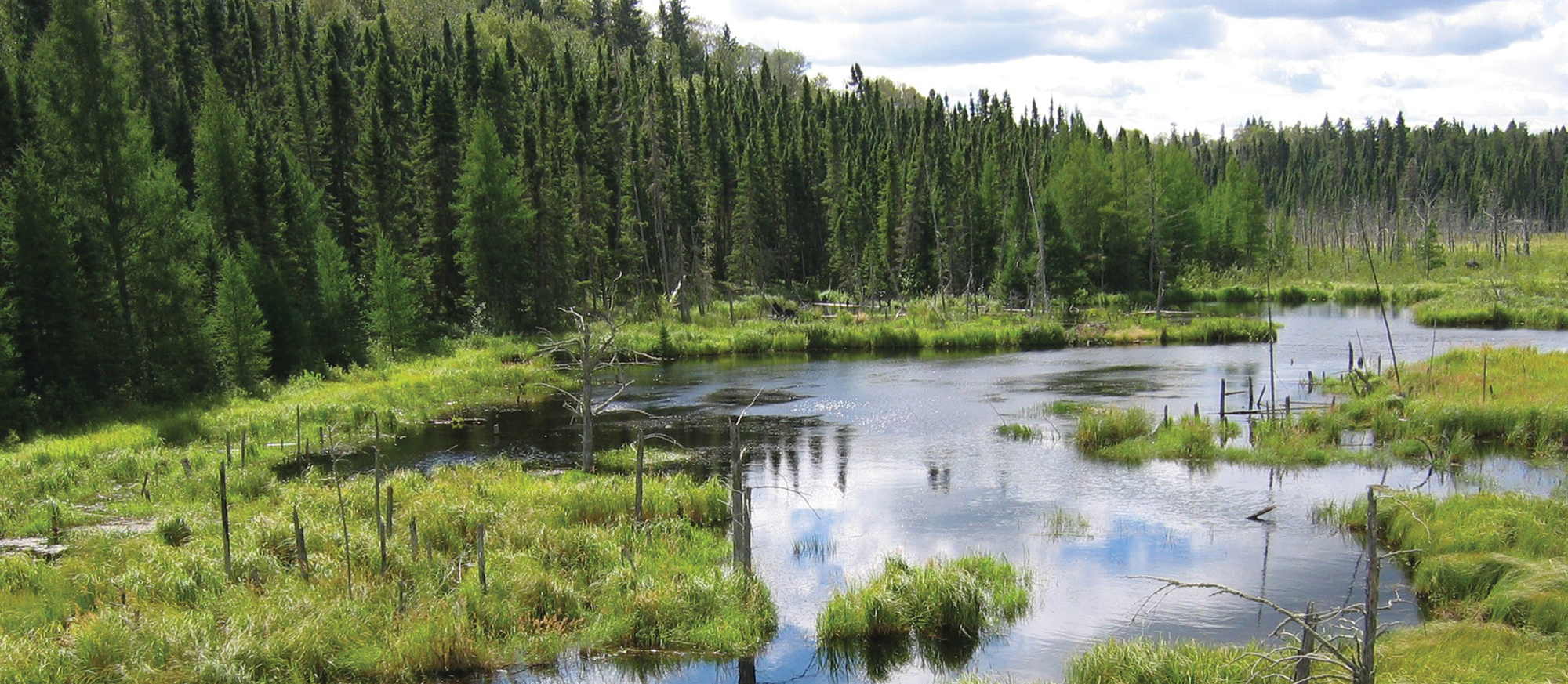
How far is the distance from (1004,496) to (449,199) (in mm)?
46310

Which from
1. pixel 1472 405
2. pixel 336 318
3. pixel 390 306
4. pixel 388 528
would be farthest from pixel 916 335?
pixel 388 528

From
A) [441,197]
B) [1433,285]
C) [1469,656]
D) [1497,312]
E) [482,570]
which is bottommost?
[1469,656]

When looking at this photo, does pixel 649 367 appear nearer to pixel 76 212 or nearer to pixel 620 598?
pixel 76 212

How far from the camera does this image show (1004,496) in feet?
76.0

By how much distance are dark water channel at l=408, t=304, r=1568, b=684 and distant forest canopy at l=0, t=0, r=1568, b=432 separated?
12.3 metres

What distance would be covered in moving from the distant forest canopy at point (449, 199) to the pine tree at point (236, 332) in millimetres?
97

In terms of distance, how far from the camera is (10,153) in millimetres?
36781

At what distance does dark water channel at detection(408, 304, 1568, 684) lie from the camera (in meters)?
15.3

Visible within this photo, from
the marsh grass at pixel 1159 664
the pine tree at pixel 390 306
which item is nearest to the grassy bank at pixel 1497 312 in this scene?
the marsh grass at pixel 1159 664

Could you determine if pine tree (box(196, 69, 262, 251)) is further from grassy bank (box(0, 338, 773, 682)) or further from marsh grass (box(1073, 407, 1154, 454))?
marsh grass (box(1073, 407, 1154, 454))

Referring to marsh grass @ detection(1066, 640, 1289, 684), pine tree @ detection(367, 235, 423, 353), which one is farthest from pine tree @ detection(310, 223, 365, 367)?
marsh grass @ detection(1066, 640, 1289, 684)

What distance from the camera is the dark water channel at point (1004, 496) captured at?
50.3ft

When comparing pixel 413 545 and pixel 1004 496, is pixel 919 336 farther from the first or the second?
pixel 413 545

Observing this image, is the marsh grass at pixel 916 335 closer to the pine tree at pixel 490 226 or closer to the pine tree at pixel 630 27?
the pine tree at pixel 490 226
